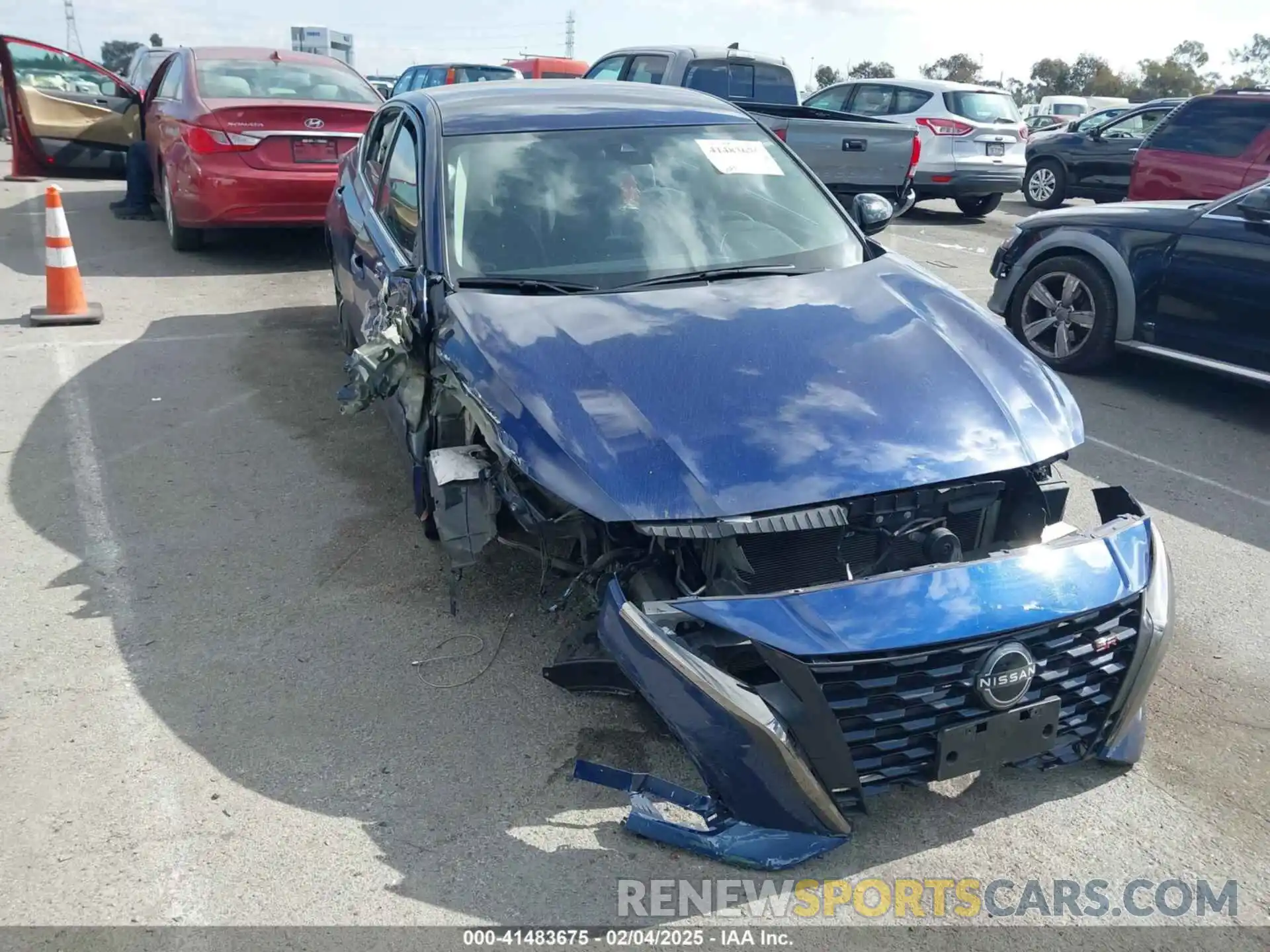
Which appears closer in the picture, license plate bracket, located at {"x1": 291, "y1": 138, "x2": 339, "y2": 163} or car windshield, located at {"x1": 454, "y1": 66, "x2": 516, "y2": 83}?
license plate bracket, located at {"x1": 291, "y1": 138, "x2": 339, "y2": 163}

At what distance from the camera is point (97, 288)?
8.43m

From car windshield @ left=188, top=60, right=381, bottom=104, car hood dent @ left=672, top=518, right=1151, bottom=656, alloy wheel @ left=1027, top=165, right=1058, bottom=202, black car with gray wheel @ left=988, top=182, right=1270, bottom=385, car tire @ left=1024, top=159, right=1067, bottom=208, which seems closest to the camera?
car hood dent @ left=672, top=518, right=1151, bottom=656

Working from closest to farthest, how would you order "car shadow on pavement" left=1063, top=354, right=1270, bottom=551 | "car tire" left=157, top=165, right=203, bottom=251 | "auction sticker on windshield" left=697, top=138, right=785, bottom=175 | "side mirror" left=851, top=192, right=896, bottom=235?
"auction sticker on windshield" left=697, top=138, right=785, bottom=175 → "side mirror" left=851, top=192, right=896, bottom=235 → "car shadow on pavement" left=1063, top=354, right=1270, bottom=551 → "car tire" left=157, top=165, right=203, bottom=251

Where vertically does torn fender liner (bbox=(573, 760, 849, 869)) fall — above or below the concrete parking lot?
above

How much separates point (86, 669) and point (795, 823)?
2.38 metres

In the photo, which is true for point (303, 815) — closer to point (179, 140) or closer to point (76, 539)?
point (76, 539)

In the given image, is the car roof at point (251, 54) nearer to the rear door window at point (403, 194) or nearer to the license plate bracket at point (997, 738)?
the rear door window at point (403, 194)

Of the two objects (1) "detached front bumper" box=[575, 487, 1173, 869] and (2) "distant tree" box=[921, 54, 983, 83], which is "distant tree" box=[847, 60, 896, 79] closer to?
(2) "distant tree" box=[921, 54, 983, 83]

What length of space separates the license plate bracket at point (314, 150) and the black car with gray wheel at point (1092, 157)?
1050cm

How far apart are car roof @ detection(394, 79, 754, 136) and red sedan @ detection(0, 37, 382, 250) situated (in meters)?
3.67

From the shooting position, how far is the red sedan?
837 cm

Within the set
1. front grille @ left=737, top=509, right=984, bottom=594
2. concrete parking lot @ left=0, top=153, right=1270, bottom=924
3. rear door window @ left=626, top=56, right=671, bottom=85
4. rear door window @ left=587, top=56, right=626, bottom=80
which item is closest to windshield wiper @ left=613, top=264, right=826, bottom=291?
concrete parking lot @ left=0, top=153, right=1270, bottom=924

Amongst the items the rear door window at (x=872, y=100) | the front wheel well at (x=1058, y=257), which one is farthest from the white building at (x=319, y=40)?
the front wheel well at (x=1058, y=257)

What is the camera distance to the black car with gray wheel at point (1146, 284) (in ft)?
20.0
